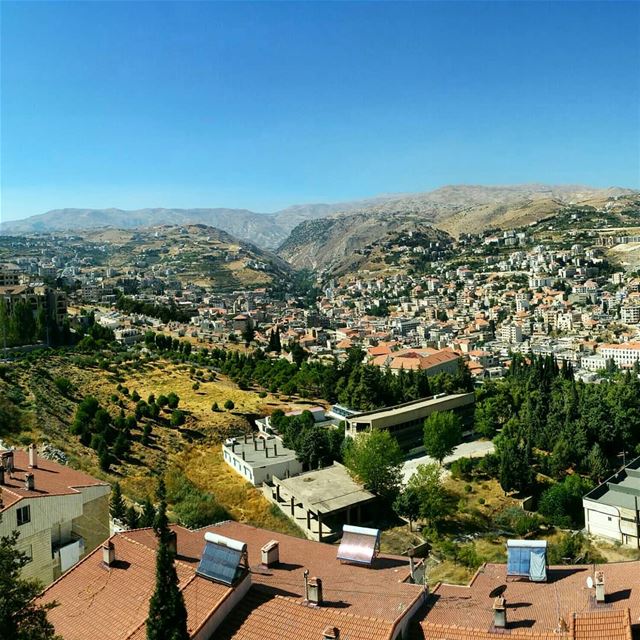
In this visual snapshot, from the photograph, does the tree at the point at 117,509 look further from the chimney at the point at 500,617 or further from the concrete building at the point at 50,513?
the chimney at the point at 500,617

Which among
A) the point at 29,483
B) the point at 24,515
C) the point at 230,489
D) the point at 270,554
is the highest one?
the point at 29,483

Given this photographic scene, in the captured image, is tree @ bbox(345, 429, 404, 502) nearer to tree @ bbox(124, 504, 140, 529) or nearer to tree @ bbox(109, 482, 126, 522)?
tree @ bbox(124, 504, 140, 529)

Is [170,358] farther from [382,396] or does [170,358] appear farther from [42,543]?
[42,543]

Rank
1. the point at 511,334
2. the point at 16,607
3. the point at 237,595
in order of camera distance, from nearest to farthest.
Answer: the point at 16,607 < the point at 237,595 < the point at 511,334

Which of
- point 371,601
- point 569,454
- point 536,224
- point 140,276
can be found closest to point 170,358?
point 569,454

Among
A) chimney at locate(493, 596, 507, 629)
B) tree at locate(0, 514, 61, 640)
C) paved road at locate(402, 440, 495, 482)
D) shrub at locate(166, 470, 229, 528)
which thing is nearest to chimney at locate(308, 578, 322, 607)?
chimney at locate(493, 596, 507, 629)

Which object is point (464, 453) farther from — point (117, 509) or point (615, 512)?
point (117, 509)

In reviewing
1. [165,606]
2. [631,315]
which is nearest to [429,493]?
[165,606]
